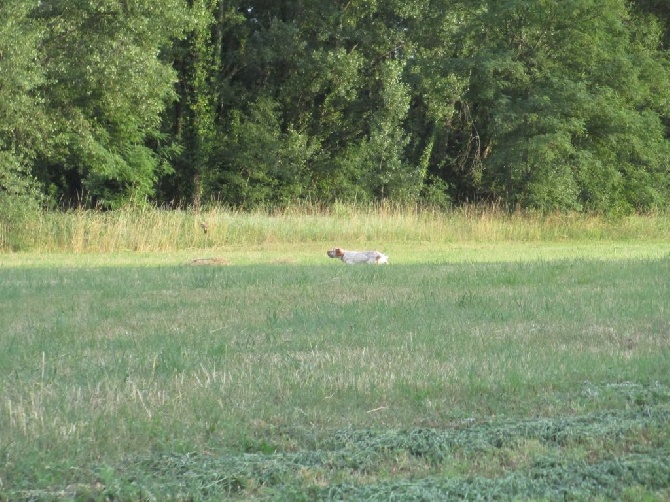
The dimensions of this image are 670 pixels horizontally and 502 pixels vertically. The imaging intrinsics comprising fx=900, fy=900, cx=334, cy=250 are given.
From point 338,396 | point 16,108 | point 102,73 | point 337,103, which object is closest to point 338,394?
point 338,396

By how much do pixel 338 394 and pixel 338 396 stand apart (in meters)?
0.05

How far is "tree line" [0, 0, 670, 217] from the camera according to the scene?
2866cm

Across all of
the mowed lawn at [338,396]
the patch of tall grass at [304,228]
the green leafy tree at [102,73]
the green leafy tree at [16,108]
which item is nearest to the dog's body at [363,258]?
the mowed lawn at [338,396]

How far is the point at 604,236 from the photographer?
3253 centimetres

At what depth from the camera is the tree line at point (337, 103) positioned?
28.7 meters

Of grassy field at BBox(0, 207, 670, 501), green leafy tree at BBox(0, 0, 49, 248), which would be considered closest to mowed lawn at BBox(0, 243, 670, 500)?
grassy field at BBox(0, 207, 670, 501)

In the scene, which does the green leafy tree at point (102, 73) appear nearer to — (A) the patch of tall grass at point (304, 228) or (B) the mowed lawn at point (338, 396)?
(A) the patch of tall grass at point (304, 228)

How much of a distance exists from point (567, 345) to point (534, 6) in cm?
2725

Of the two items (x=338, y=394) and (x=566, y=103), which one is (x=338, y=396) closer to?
(x=338, y=394)

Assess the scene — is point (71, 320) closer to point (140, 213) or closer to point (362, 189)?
point (140, 213)

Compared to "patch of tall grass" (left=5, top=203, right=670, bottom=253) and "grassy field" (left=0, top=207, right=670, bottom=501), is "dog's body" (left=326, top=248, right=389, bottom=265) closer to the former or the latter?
→ "grassy field" (left=0, top=207, right=670, bottom=501)

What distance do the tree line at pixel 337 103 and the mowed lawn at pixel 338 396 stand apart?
706 inches

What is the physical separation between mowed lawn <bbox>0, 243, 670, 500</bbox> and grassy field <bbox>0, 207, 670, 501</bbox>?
2 centimetres

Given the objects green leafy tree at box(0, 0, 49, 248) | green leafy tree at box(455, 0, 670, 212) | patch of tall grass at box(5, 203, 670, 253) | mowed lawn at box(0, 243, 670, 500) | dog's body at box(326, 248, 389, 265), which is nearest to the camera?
mowed lawn at box(0, 243, 670, 500)
